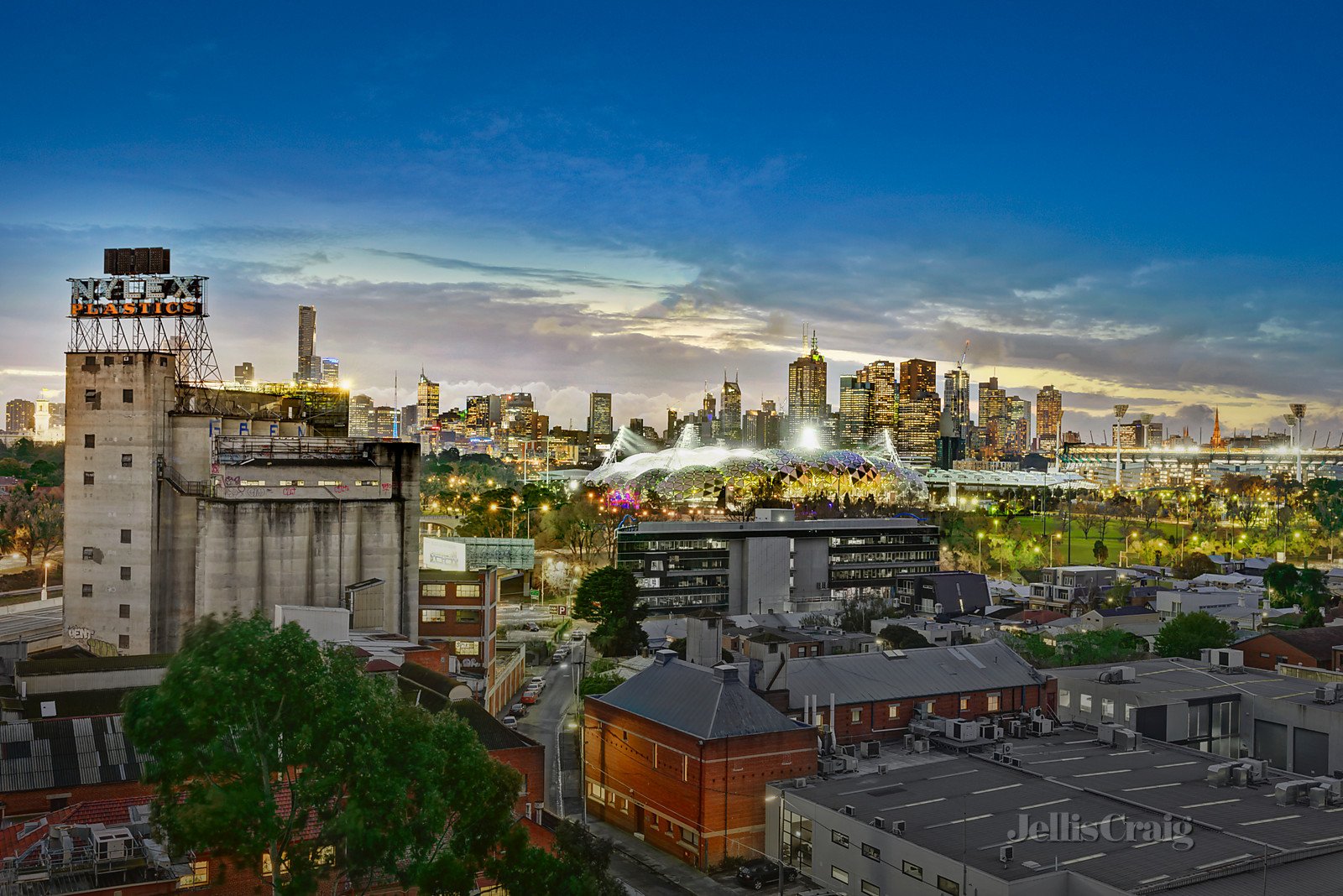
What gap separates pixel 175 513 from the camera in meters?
58.8

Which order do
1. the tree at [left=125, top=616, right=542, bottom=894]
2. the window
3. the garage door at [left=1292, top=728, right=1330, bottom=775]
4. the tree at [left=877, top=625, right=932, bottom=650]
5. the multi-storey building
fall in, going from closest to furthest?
the tree at [left=125, top=616, right=542, bottom=894] < the window < the garage door at [left=1292, top=728, right=1330, bottom=775] < the tree at [left=877, top=625, right=932, bottom=650] < the multi-storey building

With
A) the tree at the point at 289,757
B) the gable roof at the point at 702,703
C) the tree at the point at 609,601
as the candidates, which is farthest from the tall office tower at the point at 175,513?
the tree at the point at 289,757

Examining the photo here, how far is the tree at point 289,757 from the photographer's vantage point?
66.0 ft

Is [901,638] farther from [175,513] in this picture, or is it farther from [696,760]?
[175,513]

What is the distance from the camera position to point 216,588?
182 ft

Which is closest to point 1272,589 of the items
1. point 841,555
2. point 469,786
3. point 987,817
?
point 841,555

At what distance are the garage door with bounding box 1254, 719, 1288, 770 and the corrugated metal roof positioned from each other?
34.6ft

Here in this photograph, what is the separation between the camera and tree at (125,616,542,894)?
2011cm

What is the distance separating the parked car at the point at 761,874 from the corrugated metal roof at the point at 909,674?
32.3 feet

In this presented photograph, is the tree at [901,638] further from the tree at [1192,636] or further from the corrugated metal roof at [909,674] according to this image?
the tree at [1192,636]

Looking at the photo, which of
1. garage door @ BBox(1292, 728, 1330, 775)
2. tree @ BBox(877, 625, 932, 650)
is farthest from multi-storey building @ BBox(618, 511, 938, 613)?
garage door @ BBox(1292, 728, 1330, 775)

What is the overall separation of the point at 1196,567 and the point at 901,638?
64730 mm

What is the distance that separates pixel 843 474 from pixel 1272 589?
92726 millimetres

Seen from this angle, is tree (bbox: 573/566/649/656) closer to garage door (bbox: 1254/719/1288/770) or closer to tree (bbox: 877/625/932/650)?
tree (bbox: 877/625/932/650)
